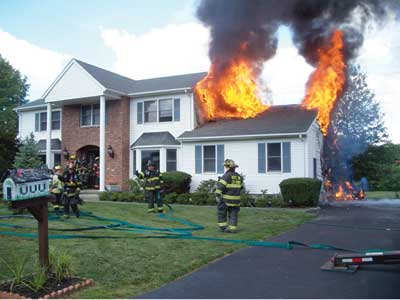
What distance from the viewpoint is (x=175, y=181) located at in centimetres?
1742

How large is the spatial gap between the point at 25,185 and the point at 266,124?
14245 mm

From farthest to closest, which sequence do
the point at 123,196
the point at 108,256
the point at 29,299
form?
the point at 123,196 < the point at 108,256 < the point at 29,299

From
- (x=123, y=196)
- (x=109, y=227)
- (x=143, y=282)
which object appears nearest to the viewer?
(x=143, y=282)

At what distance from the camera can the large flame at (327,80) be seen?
18.9m

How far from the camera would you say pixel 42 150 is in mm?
23250

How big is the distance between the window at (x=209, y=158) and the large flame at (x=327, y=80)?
17.8 feet

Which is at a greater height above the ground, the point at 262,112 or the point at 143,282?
the point at 262,112

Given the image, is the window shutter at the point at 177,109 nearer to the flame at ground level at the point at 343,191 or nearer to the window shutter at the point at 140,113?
the window shutter at the point at 140,113

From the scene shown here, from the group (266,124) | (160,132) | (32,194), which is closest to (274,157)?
(266,124)

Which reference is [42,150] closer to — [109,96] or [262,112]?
[109,96]

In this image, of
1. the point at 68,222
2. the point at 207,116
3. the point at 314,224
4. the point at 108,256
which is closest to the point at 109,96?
the point at 207,116

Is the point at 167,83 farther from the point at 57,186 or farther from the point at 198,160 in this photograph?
the point at 57,186

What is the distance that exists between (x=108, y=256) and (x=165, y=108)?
14806mm

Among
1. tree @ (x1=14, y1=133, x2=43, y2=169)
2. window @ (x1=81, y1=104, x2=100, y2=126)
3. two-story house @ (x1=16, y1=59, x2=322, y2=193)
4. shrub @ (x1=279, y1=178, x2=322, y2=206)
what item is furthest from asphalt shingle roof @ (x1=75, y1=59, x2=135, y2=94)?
shrub @ (x1=279, y1=178, x2=322, y2=206)
